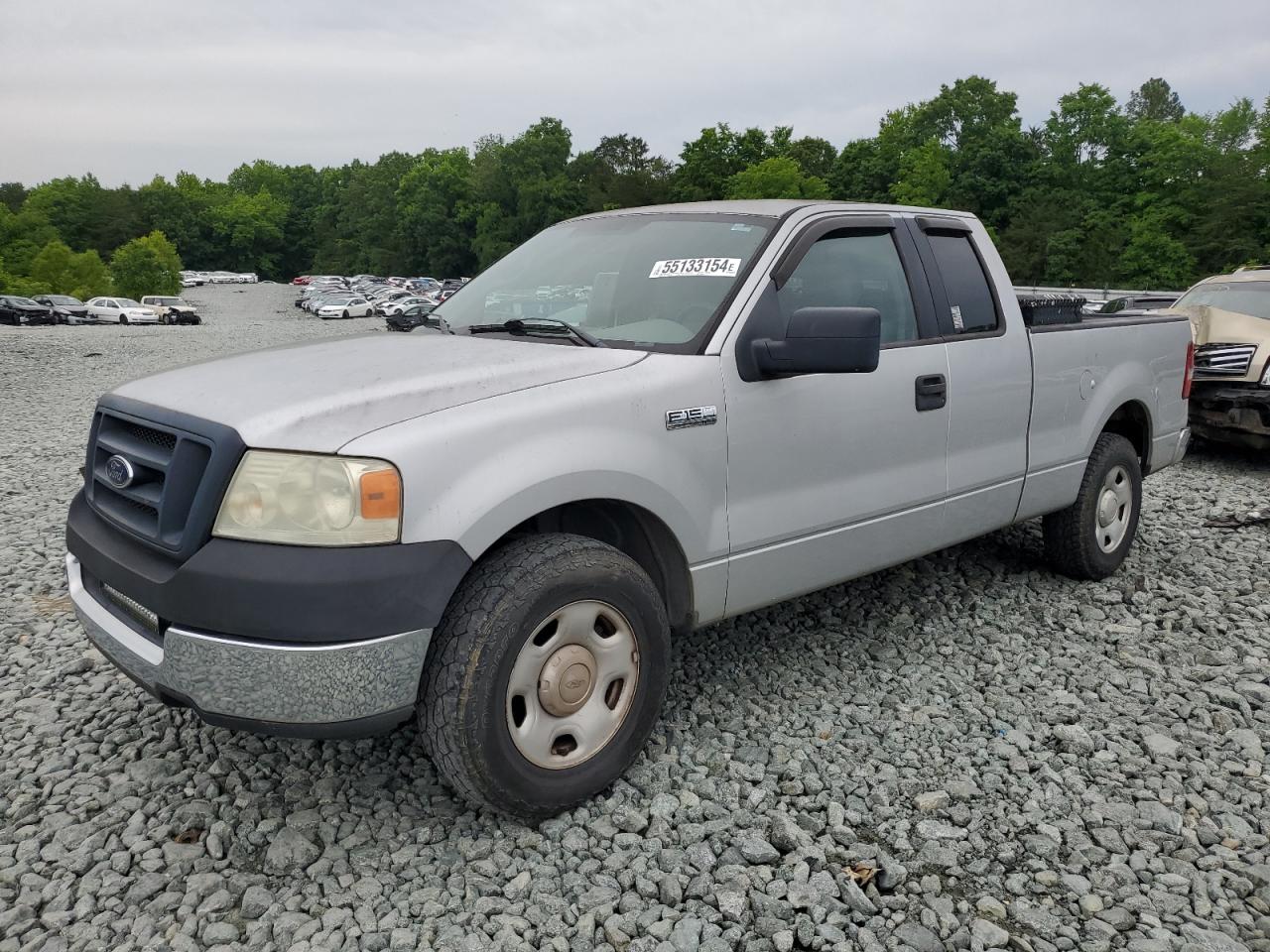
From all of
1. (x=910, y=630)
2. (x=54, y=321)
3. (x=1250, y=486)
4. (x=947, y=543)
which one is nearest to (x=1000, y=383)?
(x=947, y=543)

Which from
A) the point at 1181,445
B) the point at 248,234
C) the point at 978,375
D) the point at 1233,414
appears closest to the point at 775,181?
the point at 1233,414

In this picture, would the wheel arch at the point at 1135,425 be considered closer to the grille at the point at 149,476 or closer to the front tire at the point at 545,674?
the front tire at the point at 545,674

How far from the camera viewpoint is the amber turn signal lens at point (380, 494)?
253 cm

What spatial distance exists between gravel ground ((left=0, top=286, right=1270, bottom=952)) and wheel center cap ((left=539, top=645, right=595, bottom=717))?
39 cm

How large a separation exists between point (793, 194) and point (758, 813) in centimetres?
6677

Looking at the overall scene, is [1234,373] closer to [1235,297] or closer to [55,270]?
[1235,297]

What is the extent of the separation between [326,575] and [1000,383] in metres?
3.09

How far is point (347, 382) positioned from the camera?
9.50 feet

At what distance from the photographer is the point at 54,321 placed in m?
39.2

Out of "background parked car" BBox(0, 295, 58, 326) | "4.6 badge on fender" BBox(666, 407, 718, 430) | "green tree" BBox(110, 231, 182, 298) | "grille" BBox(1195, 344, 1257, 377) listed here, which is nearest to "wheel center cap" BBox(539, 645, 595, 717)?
"4.6 badge on fender" BBox(666, 407, 718, 430)

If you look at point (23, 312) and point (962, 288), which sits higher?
point (962, 288)

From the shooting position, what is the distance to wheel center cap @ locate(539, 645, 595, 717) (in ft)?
9.55

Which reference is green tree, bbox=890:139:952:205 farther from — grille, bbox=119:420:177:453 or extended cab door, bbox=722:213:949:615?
grille, bbox=119:420:177:453

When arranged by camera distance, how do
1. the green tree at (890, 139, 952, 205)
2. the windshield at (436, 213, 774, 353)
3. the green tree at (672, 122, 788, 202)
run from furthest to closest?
the green tree at (672, 122, 788, 202) → the green tree at (890, 139, 952, 205) → the windshield at (436, 213, 774, 353)
